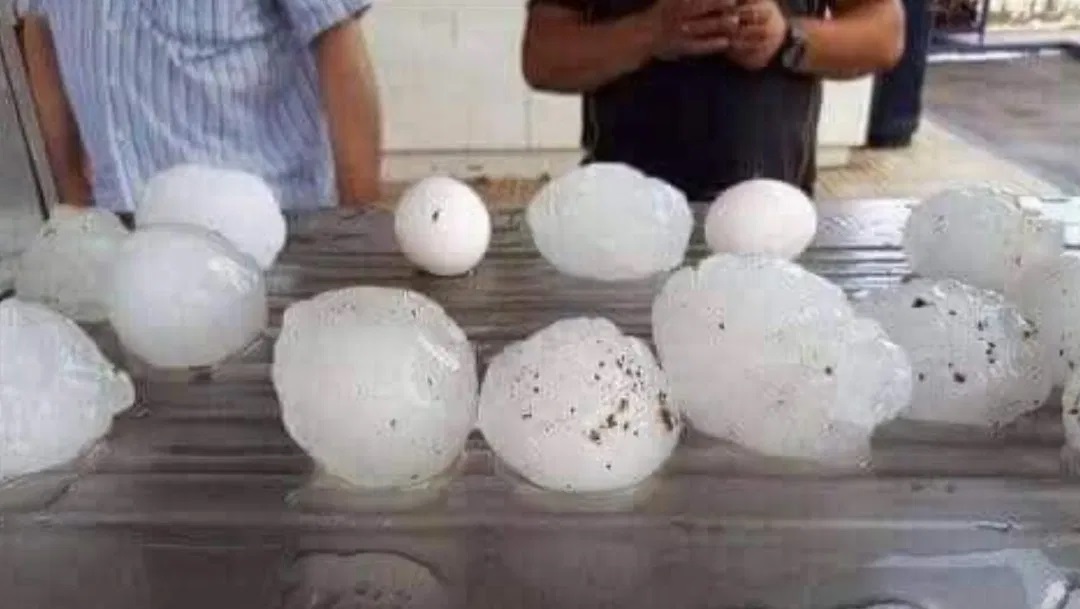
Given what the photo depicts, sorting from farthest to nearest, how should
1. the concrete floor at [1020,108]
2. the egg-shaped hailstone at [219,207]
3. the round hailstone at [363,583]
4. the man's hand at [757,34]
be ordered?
1. the concrete floor at [1020,108]
2. the man's hand at [757,34]
3. the egg-shaped hailstone at [219,207]
4. the round hailstone at [363,583]

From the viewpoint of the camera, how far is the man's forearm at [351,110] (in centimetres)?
76

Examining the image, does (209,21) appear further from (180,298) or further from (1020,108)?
(1020,108)

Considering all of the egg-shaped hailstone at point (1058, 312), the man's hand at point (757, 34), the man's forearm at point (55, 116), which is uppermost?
the man's hand at point (757, 34)

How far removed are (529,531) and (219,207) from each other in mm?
250

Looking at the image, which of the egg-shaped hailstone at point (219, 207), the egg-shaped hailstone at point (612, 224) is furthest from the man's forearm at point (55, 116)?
the egg-shaped hailstone at point (612, 224)

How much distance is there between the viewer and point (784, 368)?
0.38 meters

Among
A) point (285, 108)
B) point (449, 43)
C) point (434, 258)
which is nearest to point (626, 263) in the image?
point (434, 258)

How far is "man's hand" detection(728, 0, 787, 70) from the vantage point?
72 centimetres

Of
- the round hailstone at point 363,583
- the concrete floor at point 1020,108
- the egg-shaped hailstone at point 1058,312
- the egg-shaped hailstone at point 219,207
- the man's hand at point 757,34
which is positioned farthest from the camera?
the concrete floor at point 1020,108

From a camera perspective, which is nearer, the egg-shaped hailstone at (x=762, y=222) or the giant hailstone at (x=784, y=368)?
the giant hailstone at (x=784, y=368)

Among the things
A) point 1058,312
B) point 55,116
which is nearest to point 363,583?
point 1058,312

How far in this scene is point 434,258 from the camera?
1.77 feet

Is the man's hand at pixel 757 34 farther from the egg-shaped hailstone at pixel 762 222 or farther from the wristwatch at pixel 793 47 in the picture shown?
the egg-shaped hailstone at pixel 762 222

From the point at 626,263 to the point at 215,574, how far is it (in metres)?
0.25
